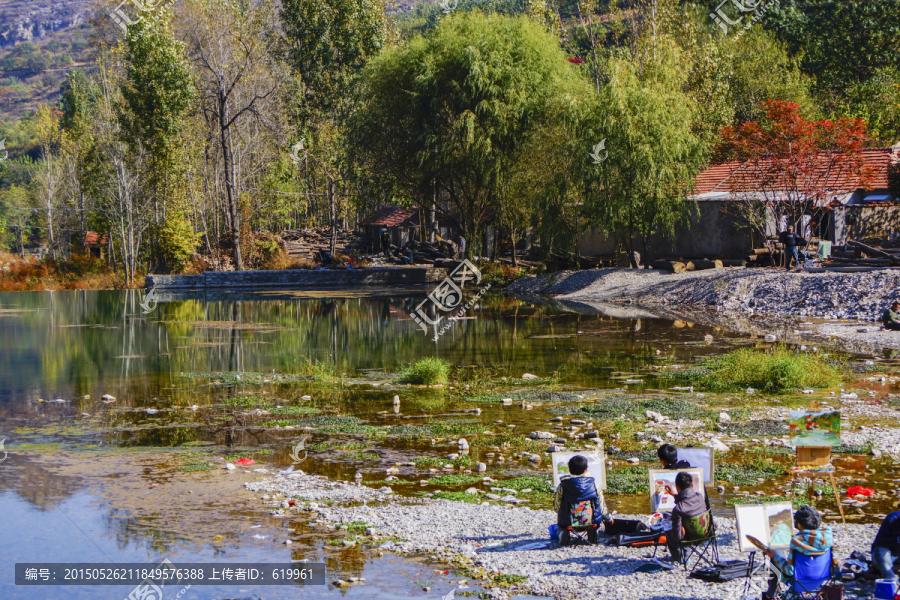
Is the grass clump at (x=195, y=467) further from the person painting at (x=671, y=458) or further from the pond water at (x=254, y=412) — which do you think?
the person painting at (x=671, y=458)

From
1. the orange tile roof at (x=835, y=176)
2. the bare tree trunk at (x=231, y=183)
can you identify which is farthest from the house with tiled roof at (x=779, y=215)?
the bare tree trunk at (x=231, y=183)

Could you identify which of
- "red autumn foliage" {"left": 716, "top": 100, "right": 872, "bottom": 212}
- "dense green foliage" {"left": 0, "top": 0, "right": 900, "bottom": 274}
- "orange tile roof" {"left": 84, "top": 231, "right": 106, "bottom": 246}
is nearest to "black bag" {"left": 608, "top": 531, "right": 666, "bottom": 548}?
"red autumn foliage" {"left": 716, "top": 100, "right": 872, "bottom": 212}

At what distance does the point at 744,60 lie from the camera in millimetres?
57844

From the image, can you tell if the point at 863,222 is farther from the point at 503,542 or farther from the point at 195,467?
the point at 503,542

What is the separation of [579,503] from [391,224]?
5626 centimetres

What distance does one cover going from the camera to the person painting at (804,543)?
728 cm

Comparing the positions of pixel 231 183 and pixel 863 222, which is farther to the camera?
pixel 231 183

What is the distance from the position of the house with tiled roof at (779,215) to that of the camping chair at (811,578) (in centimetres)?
3342

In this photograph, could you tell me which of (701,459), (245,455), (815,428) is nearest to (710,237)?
(245,455)

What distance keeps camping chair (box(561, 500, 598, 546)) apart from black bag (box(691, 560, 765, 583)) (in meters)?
1.24

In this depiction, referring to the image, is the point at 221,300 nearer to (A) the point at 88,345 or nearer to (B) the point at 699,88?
(A) the point at 88,345

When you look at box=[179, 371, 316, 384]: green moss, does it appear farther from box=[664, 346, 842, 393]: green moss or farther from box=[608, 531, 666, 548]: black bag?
box=[608, 531, 666, 548]: black bag

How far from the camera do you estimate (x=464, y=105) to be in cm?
4838

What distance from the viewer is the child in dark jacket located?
30.0ft
